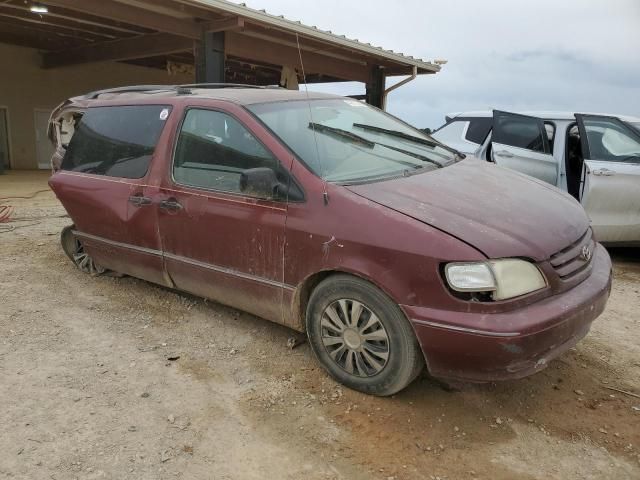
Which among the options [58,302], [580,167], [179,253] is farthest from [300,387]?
[580,167]

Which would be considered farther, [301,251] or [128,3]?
[128,3]

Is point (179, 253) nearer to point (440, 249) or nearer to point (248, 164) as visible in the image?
point (248, 164)

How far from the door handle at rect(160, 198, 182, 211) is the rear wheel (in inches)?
58.1

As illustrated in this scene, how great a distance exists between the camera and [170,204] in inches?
143

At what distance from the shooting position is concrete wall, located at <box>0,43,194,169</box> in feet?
45.9

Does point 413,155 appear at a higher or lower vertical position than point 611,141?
lower

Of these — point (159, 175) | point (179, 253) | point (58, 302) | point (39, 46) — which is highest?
point (39, 46)

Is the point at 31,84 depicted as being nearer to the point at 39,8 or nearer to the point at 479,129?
the point at 39,8

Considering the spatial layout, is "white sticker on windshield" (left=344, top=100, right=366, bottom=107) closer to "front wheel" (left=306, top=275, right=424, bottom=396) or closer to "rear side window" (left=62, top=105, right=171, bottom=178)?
"rear side window" (left=62, top=105, right=171, bottom=178)

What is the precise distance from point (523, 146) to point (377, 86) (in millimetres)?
7404

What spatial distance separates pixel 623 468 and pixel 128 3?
8002mm

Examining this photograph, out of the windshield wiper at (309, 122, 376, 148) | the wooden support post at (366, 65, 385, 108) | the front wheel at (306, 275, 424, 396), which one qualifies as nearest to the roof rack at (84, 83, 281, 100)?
the windshield wiper at (309, 122, 376, 148)

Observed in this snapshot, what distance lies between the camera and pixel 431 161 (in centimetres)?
362

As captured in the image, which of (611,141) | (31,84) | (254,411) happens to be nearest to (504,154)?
(611,141)
